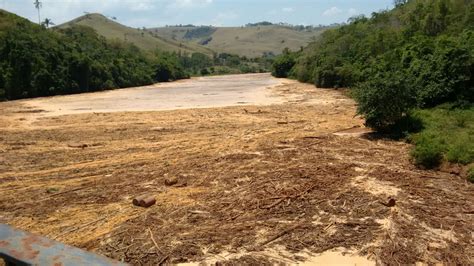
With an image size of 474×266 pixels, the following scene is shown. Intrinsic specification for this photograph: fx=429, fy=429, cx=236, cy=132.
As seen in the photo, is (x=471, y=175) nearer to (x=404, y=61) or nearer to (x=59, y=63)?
(x=404, y=61)

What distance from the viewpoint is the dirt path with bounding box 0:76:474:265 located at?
5.81 m

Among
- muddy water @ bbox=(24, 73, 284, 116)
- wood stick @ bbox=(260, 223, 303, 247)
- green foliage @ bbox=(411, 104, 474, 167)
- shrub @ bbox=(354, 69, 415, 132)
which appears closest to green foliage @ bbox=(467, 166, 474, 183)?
green foliage @ bbox=(411, 104, 474, 167)

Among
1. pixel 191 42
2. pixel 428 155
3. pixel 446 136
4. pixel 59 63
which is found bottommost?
pixel 428 155

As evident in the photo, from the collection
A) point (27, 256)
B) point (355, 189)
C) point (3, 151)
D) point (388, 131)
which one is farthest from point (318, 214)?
point (3, 151)

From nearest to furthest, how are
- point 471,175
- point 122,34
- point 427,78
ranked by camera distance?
point 471,175 → point 427,78 → point 122,34

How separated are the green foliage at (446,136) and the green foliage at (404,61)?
0.74 meters

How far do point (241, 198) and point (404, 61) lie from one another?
14.5 meters

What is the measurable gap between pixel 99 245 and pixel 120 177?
12.0 ft

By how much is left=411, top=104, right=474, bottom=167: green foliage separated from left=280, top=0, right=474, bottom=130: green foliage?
739mm

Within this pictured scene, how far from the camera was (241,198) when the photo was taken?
778 cm

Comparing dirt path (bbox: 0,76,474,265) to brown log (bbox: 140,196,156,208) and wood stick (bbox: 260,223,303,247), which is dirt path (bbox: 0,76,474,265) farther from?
brown log (bbox: 140,196,156,208)

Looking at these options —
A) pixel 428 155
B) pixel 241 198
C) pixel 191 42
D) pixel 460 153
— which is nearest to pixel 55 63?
pixel 241 198

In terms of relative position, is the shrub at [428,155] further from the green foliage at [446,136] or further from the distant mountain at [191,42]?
the distant mountain at [191,42]

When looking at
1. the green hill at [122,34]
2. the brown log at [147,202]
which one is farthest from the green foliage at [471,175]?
the green hill at [122,34]
